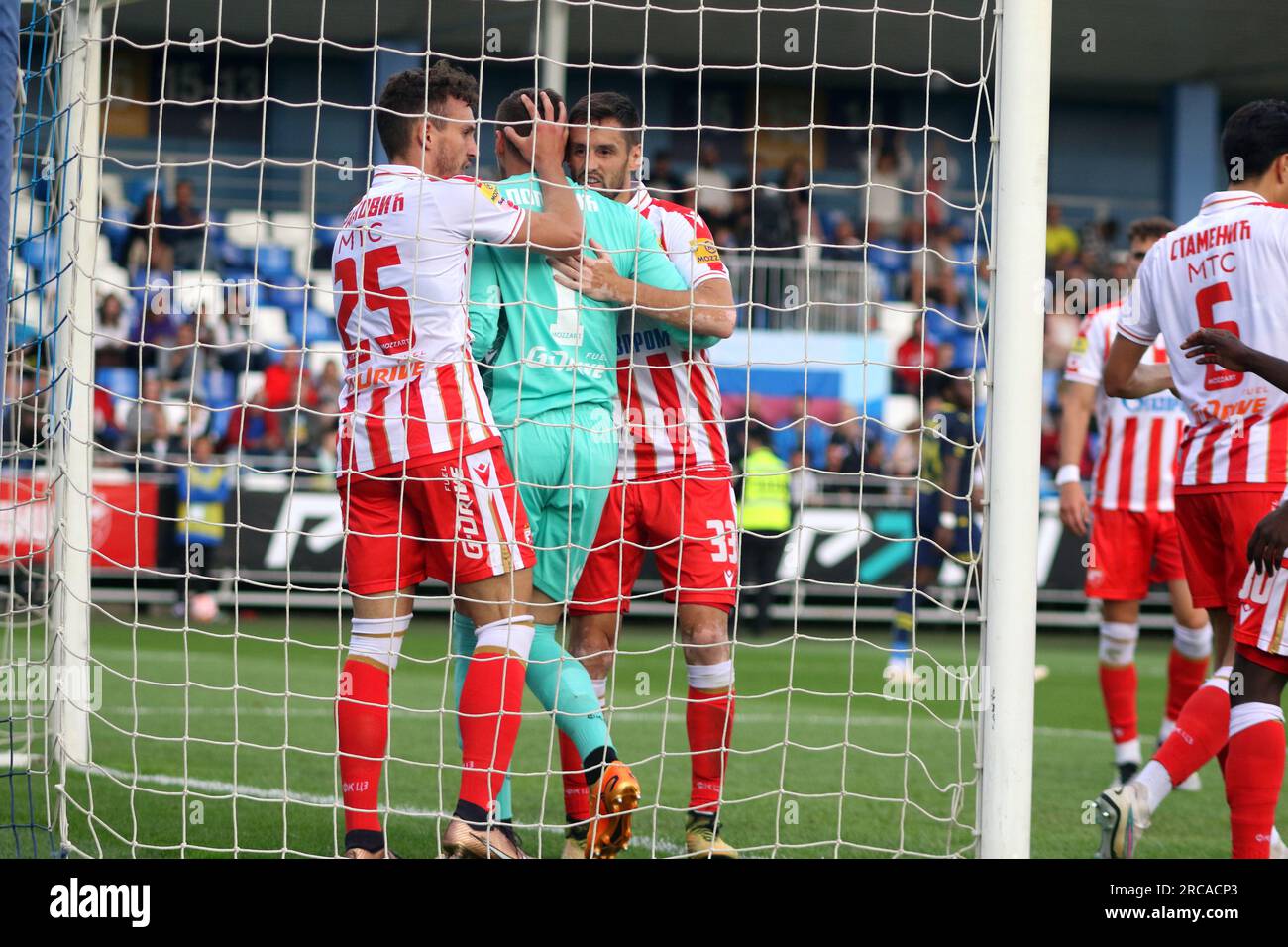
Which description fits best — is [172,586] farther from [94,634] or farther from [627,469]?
[627,469]

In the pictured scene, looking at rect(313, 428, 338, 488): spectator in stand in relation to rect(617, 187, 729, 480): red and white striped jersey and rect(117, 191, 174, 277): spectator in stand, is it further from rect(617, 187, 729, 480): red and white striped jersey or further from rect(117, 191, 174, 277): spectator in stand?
rect(617, 187, 729, 480): red and white striped jersey

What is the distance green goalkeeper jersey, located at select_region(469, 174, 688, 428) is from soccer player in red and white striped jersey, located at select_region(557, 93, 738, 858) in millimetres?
136

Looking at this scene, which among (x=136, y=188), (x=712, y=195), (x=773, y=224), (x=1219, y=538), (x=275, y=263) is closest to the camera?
(x=1219, y=538)

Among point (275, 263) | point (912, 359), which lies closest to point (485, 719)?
point (912, 359)

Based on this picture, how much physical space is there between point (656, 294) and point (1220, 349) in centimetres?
157

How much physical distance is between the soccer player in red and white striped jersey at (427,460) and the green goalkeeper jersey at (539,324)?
0.20 m

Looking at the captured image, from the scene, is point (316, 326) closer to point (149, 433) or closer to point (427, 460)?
point (149, 433)

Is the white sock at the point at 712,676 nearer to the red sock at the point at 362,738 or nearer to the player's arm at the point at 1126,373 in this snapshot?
the red sock at the point at 362,738

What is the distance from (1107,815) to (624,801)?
146 cm

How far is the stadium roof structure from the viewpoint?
14430 millimetres

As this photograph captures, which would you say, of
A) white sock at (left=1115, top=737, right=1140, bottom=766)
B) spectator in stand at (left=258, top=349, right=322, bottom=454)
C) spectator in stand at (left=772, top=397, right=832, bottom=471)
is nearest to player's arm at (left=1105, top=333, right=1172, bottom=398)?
white sock at (left=1115, top=737, right=1140, bottom=766)

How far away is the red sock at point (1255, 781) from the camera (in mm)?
3729

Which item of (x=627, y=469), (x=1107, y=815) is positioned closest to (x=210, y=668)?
(x=627, y=469)

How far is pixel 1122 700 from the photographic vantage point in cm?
596
